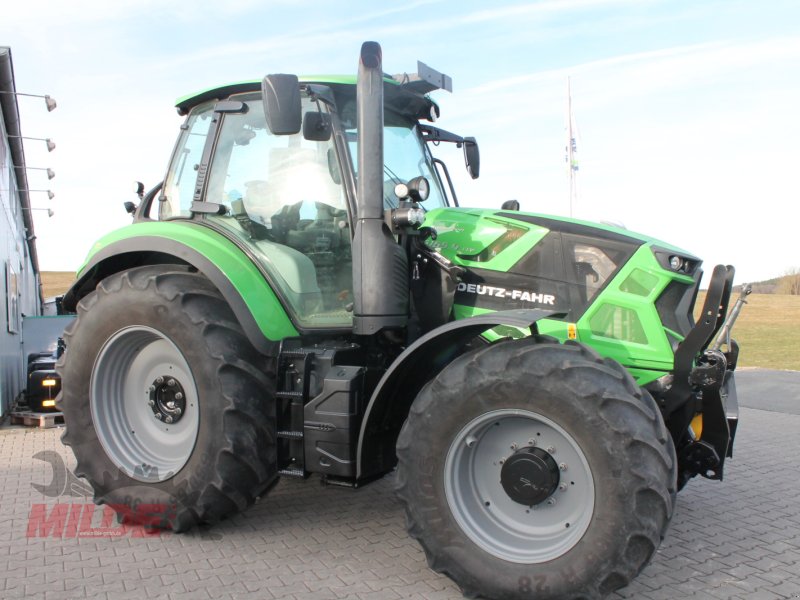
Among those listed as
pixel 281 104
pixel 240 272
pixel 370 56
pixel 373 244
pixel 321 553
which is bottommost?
pixel 321 553

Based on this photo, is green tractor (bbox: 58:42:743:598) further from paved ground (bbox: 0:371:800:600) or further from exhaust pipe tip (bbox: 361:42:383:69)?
paved ground (bbox: 0:371:800:600)

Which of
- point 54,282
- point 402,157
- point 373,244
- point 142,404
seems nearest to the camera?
point 373,244

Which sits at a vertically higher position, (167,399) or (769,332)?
(167,399)

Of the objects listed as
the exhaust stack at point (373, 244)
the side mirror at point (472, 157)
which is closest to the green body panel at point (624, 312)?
the exhaust stack at point (373, 244)

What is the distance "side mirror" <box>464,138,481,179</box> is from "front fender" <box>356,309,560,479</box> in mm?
1847

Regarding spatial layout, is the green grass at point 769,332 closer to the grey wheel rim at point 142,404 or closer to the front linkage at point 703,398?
the front linkage at point 703,398

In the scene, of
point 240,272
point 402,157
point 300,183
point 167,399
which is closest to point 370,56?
point 300,183

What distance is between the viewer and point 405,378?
150 inches

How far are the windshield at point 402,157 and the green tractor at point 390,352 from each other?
2cm

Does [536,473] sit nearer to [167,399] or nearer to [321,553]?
[321,553]

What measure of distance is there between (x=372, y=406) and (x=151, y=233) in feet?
6.08

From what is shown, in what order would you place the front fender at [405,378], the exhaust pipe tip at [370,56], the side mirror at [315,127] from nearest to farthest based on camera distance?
the front fender at [405,378] → the exhaust pipe tip at [370,56] → the side mirror at [315,127]

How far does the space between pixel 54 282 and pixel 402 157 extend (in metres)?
42.0

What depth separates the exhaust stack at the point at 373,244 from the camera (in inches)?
149
